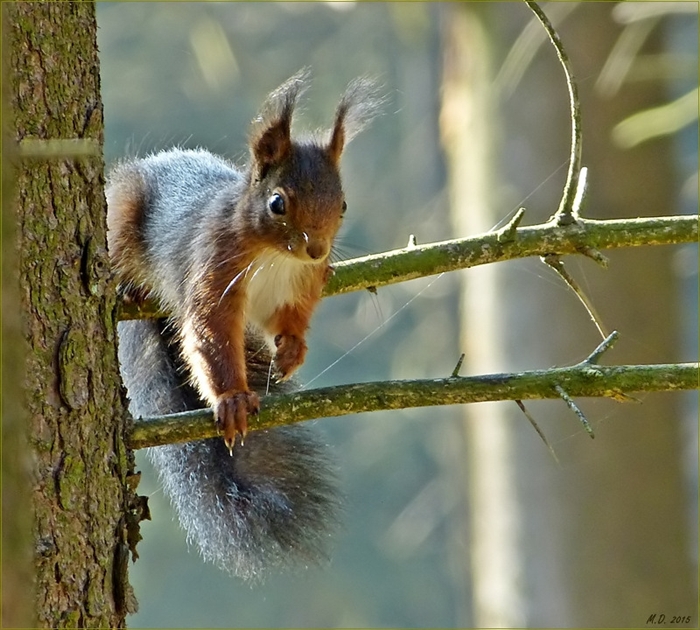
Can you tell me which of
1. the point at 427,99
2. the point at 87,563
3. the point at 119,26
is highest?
the point at 119,26

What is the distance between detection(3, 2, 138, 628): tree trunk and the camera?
1145 millimetres

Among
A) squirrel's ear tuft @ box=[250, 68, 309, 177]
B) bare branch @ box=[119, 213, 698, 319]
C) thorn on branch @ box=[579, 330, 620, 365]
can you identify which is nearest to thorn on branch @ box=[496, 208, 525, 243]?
bare branch @ box=[119, 213, 698, 319]

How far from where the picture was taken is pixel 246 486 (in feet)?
5.56

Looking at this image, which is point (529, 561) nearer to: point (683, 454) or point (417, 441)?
point (683, 454)

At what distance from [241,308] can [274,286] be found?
151 millimetres

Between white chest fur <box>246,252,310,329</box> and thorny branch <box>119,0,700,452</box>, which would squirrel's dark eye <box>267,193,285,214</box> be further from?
thorny branch <box>119,0,700,452</box>

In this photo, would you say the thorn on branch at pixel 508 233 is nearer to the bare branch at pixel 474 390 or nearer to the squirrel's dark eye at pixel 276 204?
the bare branch at pixel 474 390

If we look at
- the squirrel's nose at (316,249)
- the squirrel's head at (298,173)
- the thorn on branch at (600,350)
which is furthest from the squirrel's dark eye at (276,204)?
the thorn on branch at (600,350)

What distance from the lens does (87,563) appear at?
1.17 meters

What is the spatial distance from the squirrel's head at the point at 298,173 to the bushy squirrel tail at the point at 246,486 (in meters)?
0.31

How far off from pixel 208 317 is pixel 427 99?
14.0 ft

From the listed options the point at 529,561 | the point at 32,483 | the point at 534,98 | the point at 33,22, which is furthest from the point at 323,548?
the point at 534,98

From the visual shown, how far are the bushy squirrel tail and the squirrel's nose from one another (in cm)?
31

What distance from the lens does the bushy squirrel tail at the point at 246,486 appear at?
1586 millimetres
